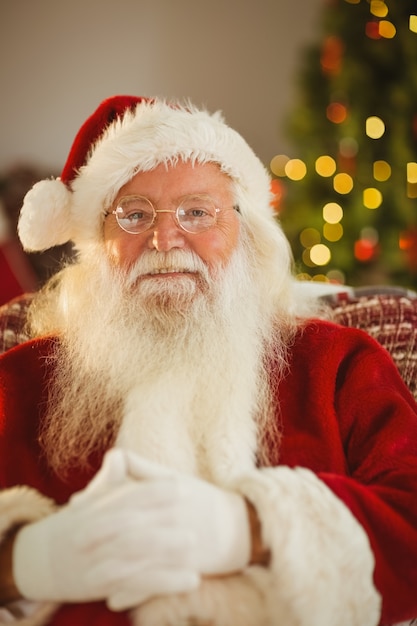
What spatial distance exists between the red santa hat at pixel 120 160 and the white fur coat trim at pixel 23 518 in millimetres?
680

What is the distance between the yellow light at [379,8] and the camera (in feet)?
9.02

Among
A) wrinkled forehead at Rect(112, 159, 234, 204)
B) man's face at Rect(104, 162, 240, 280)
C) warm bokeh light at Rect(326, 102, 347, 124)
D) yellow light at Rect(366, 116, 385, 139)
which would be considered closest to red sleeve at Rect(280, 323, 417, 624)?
man's face at Rect(104, 162, 240, 280)

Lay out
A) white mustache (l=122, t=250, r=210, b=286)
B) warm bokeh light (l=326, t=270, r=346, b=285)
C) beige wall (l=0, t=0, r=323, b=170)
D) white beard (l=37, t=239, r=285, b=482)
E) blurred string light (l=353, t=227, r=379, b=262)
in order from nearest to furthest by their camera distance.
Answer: white beard (l=37, t=239, r=285, b=482)
white mustache (l=122, t=250, r=210, b=286)
blurred string light (l=353, t=227, r=379, b=262)
warm bokeh light (l=326, t=270, r=346, b=285)
beige wall (l=0, t=0, r=323, b=170)

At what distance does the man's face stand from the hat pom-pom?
0.14m

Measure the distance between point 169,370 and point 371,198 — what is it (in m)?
1.90

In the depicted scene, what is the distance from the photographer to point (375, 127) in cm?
289

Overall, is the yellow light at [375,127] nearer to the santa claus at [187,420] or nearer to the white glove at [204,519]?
the santa claus at [187,420]

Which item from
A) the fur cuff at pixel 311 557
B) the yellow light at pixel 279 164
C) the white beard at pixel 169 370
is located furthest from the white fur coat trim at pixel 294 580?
the yellow light at pixel 279 164

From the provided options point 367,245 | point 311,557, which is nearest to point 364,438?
point 311,557

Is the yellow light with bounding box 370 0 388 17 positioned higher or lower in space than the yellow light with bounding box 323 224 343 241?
higher

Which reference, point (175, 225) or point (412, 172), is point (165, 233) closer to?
point (175, 225)

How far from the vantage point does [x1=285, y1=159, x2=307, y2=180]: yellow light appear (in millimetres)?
3123

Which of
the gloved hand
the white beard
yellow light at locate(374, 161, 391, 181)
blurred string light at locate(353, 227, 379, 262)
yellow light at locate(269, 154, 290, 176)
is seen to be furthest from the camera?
yellow light at locate(269, 154, 290, 176)

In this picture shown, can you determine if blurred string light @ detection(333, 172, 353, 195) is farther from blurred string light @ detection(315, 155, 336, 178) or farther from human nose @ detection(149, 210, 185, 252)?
human nose @ detection(149, 210, 185, 252)
